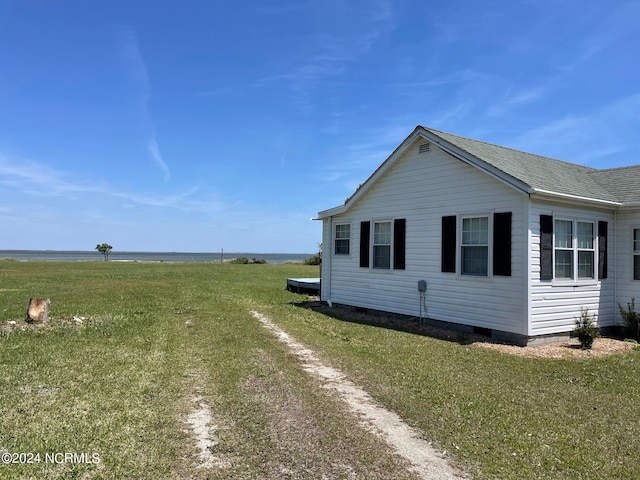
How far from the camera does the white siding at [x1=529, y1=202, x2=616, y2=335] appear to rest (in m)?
9.71

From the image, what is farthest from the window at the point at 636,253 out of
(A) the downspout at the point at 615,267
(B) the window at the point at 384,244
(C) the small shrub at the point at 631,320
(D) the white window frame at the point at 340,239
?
(D) the white window frame at the point at 340,239

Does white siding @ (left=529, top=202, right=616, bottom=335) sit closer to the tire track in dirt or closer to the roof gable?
the roof gable

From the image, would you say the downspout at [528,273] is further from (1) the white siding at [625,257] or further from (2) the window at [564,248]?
(1) the white siding at [625,257]

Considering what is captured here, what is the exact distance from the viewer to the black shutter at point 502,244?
10000mm

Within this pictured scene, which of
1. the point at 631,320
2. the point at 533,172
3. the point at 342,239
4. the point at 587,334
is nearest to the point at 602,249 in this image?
the point at 631,320

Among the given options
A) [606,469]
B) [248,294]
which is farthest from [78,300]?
[606,469]

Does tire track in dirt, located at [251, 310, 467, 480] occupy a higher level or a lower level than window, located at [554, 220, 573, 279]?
lower

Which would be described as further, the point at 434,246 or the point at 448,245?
the point at 434,246

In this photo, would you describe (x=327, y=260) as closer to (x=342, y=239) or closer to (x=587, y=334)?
(x=342, y=239)

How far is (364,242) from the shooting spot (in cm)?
1417

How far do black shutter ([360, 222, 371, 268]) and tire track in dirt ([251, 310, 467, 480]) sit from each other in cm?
661

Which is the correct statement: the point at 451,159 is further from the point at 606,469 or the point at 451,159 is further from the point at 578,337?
the point at 606,469

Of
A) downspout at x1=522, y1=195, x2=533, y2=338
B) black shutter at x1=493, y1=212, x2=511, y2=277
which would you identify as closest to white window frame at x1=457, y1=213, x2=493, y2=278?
black shutter at x1=493, y1=212, x2=511, y2=277

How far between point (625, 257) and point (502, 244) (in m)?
3.66
